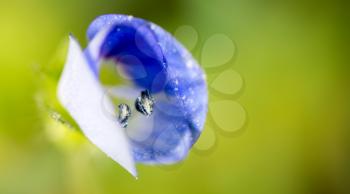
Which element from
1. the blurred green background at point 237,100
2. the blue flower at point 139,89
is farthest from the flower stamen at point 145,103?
the blurred green background at point 237,100

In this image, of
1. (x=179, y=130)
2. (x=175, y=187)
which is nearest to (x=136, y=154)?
(x=179, y=130)

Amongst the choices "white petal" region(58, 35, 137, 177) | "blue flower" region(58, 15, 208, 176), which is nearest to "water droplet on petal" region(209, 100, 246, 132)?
"blue flower" region(58, 15, 208, 176)

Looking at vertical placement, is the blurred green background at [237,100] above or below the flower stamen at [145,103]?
above

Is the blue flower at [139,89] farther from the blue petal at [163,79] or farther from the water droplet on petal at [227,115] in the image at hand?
the water droplet on petal at [227,115]

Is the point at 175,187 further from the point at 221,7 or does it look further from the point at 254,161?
the point at 221,7

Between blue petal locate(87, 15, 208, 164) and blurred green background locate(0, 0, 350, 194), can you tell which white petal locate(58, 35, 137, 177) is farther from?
blurred green background locate(0, 0, 350, 194)
